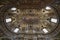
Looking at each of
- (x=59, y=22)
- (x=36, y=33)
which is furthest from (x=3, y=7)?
(x=59, y=22)

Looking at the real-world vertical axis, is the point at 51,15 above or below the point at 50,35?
above

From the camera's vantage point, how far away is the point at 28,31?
10312 millimetres

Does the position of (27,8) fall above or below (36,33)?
above

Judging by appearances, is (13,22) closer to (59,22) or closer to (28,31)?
(28,31)

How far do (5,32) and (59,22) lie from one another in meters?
2.53

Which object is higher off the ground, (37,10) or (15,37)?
(37,10)

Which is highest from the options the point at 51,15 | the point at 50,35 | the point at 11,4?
the point at 11,4

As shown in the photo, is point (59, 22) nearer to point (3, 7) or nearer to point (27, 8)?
point (27, 8)

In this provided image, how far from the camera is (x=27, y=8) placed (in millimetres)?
10391

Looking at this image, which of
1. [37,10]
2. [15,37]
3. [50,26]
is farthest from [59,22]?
[15,37]

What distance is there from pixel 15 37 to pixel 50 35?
63.0 inches

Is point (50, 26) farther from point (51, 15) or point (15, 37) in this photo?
point (15, 37)

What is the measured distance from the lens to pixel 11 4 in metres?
10.3

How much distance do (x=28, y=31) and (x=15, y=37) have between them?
26.5 inches
